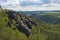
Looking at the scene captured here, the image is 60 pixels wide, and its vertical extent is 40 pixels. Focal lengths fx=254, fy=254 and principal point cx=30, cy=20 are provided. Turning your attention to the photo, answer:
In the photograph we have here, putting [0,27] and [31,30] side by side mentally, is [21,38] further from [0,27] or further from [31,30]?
[31,30]

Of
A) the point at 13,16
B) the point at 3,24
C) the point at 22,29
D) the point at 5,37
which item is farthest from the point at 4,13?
the point at 5,37

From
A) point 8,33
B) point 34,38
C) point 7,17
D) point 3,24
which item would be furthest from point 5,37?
point 7,17

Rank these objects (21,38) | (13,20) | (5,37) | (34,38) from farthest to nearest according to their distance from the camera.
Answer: (13,20), (34,38), (21,38), (5,37)

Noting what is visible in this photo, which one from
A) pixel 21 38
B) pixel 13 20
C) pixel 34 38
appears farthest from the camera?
pixel 13 20

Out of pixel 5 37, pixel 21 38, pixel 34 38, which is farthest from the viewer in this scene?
pixel 34 38

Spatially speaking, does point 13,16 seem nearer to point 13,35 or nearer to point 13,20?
point 13,20

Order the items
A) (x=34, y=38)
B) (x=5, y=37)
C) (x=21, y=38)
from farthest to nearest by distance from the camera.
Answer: (x=34, y=38) → (x=21, y=38) → (x=5, y=37)

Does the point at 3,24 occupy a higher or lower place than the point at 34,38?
higher

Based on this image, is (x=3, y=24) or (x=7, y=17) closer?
(x=3, y=24)

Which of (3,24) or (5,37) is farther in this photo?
(3,24)
